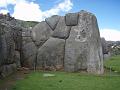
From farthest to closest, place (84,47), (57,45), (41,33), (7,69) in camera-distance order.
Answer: (41,33) < (57,45) < (84,47) < (7,69)

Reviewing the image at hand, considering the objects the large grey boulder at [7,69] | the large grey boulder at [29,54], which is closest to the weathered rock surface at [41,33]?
the large grey boulder at [29,54]

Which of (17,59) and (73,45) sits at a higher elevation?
(73,45)

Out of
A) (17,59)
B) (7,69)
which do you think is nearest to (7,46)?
(7,69)

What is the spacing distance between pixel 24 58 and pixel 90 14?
17.5ft

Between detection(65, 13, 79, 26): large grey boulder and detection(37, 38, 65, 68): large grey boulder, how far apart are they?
122cm

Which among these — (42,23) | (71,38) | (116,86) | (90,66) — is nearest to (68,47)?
(71,38)

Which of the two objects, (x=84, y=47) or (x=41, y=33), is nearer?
(x=84, y=47)

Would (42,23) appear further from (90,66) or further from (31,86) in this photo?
(31,86)

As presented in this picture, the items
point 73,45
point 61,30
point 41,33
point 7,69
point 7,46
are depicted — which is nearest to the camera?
point 7,69

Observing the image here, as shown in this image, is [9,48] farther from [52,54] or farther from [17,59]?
[52,54]

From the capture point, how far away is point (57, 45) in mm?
17375

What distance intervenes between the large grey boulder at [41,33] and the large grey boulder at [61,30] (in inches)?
19.3

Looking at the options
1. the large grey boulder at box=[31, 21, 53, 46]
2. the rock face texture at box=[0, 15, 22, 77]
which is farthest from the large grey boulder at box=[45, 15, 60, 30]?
the rock face texture at box=[0, 15, 22, 77]

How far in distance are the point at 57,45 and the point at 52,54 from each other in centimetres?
65
